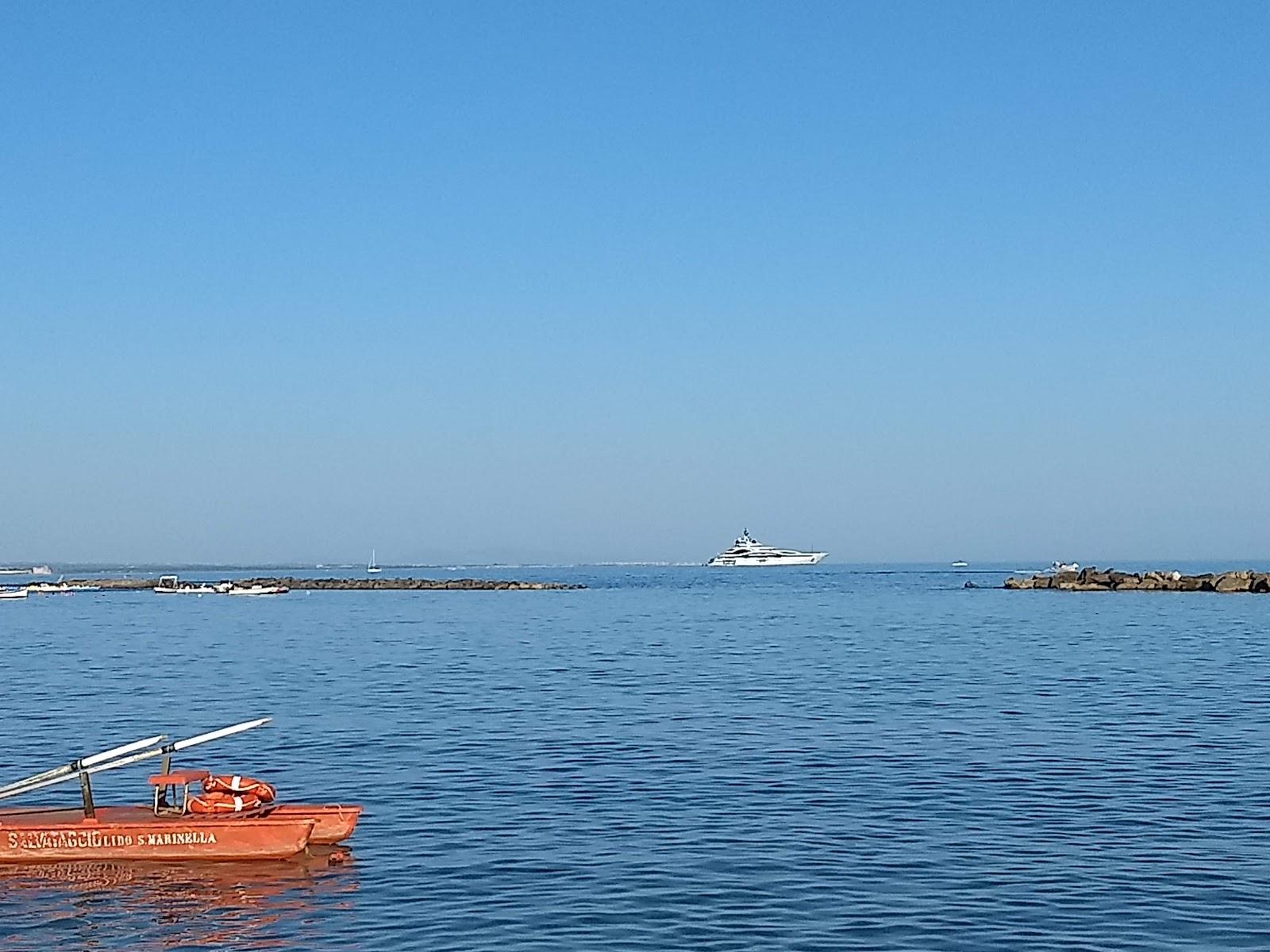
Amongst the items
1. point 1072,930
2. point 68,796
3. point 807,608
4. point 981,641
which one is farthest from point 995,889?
point 807,608

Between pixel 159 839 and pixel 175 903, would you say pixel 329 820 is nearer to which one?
pixel 159 839

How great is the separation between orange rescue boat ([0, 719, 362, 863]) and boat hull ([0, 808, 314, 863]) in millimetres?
16

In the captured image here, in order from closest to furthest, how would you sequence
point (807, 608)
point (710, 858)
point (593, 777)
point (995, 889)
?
point (995, 889), point (710, 858), point (593, 777), point (807, 608)

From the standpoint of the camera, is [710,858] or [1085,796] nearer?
[710,858]

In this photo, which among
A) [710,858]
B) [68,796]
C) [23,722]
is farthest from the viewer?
[23,722]

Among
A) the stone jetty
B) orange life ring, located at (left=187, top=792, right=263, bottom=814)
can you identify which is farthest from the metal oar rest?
the stone jetty

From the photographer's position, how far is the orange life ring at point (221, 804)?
97.0 ft

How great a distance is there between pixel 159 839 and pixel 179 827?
46 centimetres

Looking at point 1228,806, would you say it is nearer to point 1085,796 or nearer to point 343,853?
point 1085,796

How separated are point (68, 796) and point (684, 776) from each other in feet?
50.9

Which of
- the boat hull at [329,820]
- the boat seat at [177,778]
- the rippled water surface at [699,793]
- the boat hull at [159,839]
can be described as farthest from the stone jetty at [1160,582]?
the boat seat at [177,778]

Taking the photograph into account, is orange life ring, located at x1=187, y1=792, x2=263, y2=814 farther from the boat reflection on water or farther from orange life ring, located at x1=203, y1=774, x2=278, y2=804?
the boat reflection on water

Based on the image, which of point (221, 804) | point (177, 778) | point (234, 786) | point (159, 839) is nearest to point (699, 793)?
point (234, 786)

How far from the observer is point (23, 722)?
50.5m
